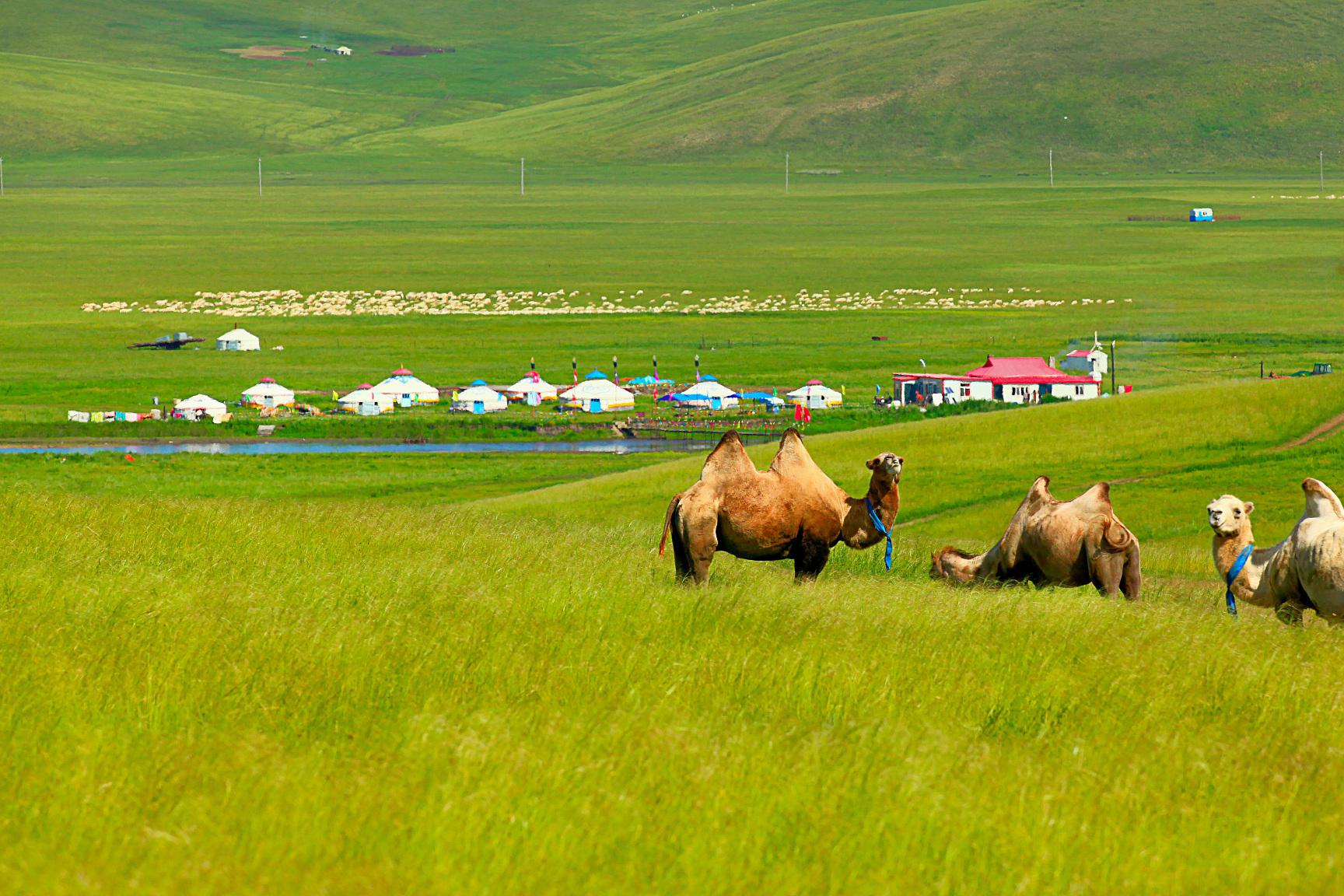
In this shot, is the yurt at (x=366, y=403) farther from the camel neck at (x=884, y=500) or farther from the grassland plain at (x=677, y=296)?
the camel neck at (x=884, y=500)

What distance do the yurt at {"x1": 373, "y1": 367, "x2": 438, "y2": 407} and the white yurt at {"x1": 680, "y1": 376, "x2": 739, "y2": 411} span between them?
43.3 ft

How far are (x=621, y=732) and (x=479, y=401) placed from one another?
75603 mm

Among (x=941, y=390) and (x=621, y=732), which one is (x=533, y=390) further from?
(x=621, y=732)

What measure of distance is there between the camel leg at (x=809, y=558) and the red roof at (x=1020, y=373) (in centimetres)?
7032

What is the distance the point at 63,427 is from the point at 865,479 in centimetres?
4908

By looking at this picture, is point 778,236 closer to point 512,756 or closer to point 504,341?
point 504,341

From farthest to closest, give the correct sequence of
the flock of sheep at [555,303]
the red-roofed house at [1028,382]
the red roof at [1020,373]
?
the flock of sheep at [555,303], the red roof at [1020,373], the red-roofed house at [1028,382]

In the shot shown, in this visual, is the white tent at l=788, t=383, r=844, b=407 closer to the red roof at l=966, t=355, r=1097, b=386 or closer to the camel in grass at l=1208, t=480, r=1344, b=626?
the red roof at l=966, t=355, r=1097, b=386

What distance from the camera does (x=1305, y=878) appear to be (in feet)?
22.4

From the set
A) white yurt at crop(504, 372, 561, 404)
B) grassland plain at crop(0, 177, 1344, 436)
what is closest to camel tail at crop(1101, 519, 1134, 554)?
grassland plain at crop(0, 177, 1344, 436)

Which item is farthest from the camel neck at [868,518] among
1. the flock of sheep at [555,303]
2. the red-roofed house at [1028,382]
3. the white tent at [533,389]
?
the flock of sheep at [555,303]

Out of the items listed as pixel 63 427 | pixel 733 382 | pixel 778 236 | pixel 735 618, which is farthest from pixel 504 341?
pixel 735 618

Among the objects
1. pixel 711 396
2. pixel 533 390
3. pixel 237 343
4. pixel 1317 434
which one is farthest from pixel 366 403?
pixel 1317 434

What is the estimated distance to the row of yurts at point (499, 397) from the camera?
81938 mm
